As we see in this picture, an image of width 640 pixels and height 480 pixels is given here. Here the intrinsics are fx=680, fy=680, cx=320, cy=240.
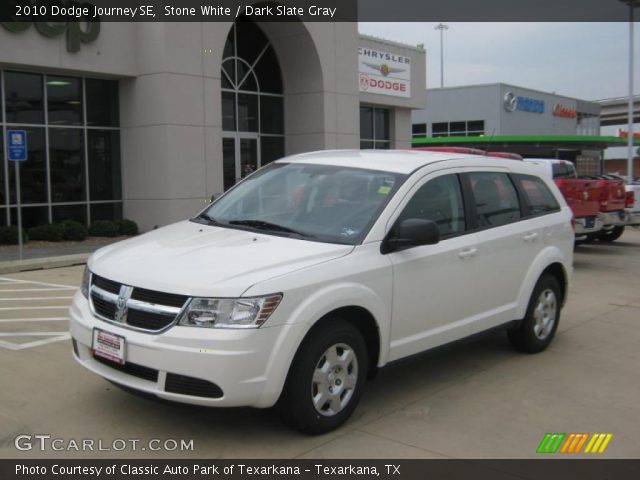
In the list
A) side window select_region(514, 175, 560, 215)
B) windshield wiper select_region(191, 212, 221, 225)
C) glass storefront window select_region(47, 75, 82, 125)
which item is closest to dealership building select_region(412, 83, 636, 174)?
glass storefront window select_region(47, 75, 82, 125)

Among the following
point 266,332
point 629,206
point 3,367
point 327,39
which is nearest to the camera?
point 266,332

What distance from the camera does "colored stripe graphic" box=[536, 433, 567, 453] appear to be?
4275mm

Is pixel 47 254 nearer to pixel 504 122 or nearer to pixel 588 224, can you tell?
pixel 588 224

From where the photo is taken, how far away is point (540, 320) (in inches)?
252

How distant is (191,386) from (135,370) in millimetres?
420

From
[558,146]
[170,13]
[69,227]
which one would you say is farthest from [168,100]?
[558,146]

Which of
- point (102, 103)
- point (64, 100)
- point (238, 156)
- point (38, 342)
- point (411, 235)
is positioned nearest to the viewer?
point (411, 235)

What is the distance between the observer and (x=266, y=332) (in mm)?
3904

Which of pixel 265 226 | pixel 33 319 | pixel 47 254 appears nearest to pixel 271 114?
pixel 47 254

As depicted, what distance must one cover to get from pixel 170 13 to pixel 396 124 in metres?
12.3

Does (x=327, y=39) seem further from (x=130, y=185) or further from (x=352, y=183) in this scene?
(x=352, y=183)

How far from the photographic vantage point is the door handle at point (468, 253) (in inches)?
208

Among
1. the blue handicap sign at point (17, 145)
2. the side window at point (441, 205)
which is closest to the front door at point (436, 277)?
the side window at point (441, 205)

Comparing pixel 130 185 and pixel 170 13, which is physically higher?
pixel 170 13
